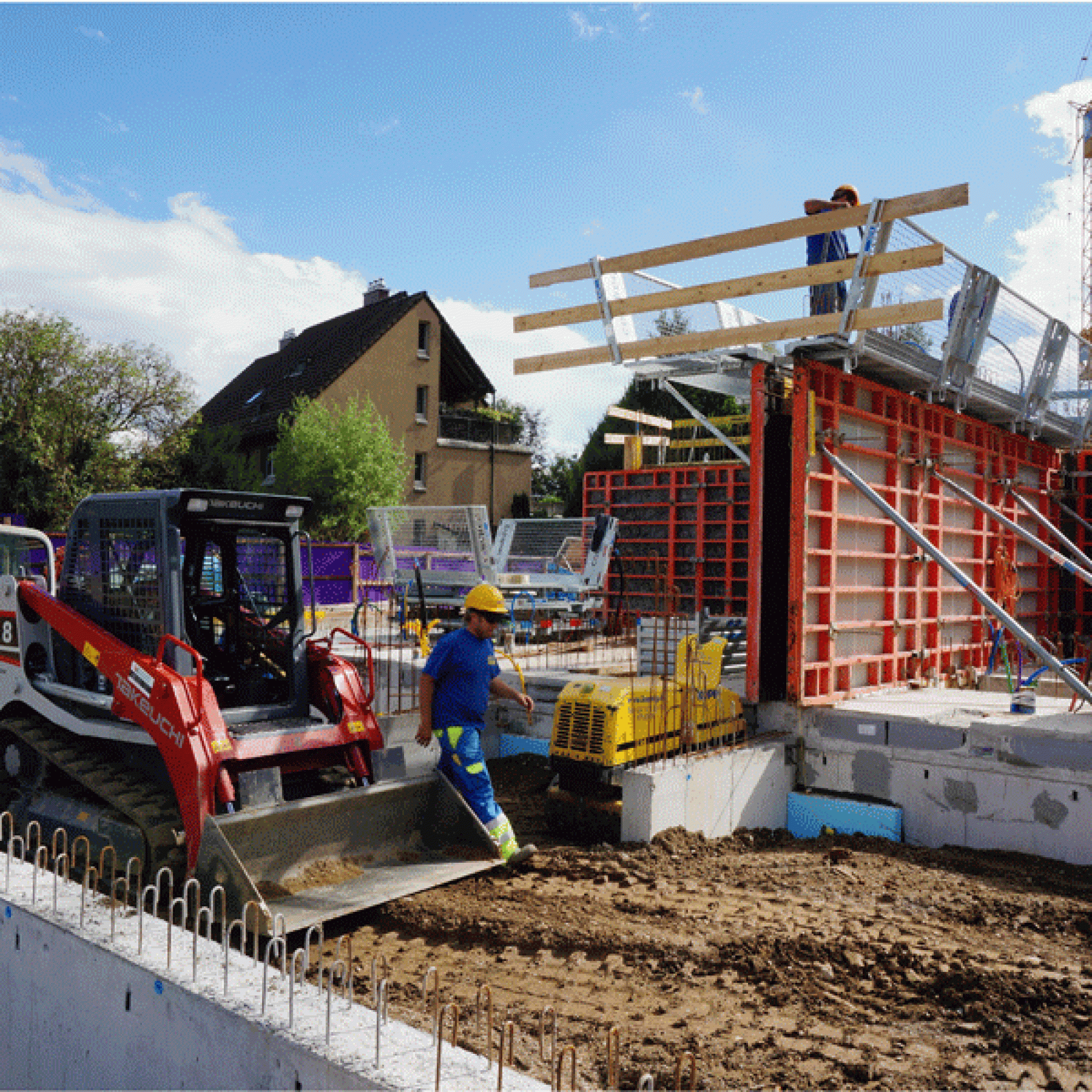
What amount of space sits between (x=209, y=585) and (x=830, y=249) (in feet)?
19.5

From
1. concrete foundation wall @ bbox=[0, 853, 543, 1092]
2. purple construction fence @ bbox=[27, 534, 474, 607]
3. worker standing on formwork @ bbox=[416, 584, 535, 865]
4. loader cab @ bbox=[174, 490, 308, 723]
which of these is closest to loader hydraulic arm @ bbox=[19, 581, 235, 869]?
loader cab @ bbox=[174, 490, 308, 723]

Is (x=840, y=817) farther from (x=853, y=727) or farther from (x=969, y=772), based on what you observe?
(x=969, y=772)

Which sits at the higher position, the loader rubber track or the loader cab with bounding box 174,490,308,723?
the loader cab with bounding box 174,490,308,723

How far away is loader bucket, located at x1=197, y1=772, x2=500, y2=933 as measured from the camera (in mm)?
4910

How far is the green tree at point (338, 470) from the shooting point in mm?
26000

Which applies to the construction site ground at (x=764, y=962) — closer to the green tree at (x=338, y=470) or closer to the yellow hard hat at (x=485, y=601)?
the yellow hard hat at (x=485, y=601)

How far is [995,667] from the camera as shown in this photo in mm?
12414

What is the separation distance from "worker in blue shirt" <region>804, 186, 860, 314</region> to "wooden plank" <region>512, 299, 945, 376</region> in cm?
31

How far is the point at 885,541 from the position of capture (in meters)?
10.1

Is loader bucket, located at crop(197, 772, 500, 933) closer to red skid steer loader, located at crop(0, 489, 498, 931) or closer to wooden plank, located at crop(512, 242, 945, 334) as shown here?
red skid steer loader, located at crop(0, 489, 498, 931)

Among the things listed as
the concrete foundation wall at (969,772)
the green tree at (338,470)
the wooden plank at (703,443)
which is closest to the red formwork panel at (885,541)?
the concrete foundation wall at (969,772)

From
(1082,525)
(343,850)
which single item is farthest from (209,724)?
(1082,525)

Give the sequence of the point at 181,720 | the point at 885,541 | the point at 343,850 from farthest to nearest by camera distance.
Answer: the point at 885,541 → the point at 343,850 → the point at 181,720

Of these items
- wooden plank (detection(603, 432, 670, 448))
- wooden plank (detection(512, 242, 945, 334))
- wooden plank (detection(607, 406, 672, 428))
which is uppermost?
wooden plank (detection(607, 406, 672, 428))
